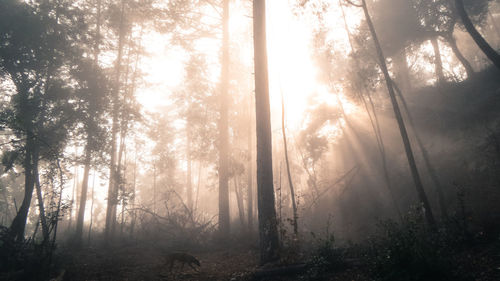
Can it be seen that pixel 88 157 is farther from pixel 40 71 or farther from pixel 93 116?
pixel 40 71

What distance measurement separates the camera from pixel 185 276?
6.83 m

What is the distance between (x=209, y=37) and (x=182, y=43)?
1.82m

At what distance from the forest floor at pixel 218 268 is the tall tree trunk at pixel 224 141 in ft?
8.16

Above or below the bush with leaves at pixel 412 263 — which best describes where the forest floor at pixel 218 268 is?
below

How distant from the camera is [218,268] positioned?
7.67 m

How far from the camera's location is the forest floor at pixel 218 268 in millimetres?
4927

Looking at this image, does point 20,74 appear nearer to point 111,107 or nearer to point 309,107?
point 111,107

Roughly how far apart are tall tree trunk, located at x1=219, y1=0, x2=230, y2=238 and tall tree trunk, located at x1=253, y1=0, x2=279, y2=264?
5.88 m

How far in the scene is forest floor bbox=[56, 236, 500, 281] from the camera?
4927mm

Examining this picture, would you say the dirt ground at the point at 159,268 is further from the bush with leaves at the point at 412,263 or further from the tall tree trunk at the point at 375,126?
the tall tree trunk at the point at 375,126

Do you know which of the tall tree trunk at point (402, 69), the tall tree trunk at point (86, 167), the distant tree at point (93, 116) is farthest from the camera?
the tall tree trunk at point (402, 69)

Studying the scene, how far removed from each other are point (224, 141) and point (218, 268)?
7364 mm

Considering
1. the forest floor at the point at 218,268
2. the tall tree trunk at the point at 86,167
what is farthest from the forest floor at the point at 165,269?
the tall tree trunk at the point at 86,167

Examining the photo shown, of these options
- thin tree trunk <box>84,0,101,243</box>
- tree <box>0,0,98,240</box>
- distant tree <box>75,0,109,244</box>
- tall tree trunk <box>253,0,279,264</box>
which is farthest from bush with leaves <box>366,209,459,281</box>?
distant tree <box>75,0,109,244</box>
